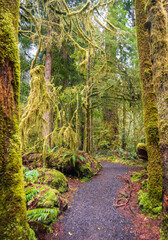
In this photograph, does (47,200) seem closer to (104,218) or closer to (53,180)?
(104,218)

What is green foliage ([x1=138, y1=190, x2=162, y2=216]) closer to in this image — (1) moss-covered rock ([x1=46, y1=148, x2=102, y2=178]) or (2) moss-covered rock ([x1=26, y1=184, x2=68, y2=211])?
(2) moss-covered rock ([x1=26, y1=184, x2=68, y2=211])

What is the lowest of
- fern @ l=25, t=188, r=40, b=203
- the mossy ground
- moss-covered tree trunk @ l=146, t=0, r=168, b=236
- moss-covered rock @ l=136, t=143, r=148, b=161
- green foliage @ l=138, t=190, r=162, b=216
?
Answer: green foliage @ l=138, t=190, r=162, b=216

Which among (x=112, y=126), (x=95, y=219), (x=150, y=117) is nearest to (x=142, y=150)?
(x=150, y=117)

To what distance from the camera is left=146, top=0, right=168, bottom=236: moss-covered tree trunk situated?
8.19ft

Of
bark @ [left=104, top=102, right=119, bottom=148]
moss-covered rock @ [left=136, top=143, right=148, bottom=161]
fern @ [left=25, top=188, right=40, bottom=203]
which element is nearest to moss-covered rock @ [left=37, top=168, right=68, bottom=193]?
fern @ [left=25, top=188, right=40, bottom=203]

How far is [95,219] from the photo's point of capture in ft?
11.9

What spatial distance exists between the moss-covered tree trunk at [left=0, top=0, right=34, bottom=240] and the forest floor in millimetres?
1220

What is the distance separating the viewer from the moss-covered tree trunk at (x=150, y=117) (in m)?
3.82

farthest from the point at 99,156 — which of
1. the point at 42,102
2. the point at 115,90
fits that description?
the point at 42,102

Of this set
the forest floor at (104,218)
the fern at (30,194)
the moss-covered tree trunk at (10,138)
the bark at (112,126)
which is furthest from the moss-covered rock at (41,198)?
the bark at (112,126)

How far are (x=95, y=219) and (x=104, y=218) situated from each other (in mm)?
242

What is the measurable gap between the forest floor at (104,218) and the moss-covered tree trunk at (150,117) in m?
0.76

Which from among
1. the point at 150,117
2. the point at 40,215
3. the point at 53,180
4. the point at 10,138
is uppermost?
the point at 150,117

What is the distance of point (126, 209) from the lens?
400cm
